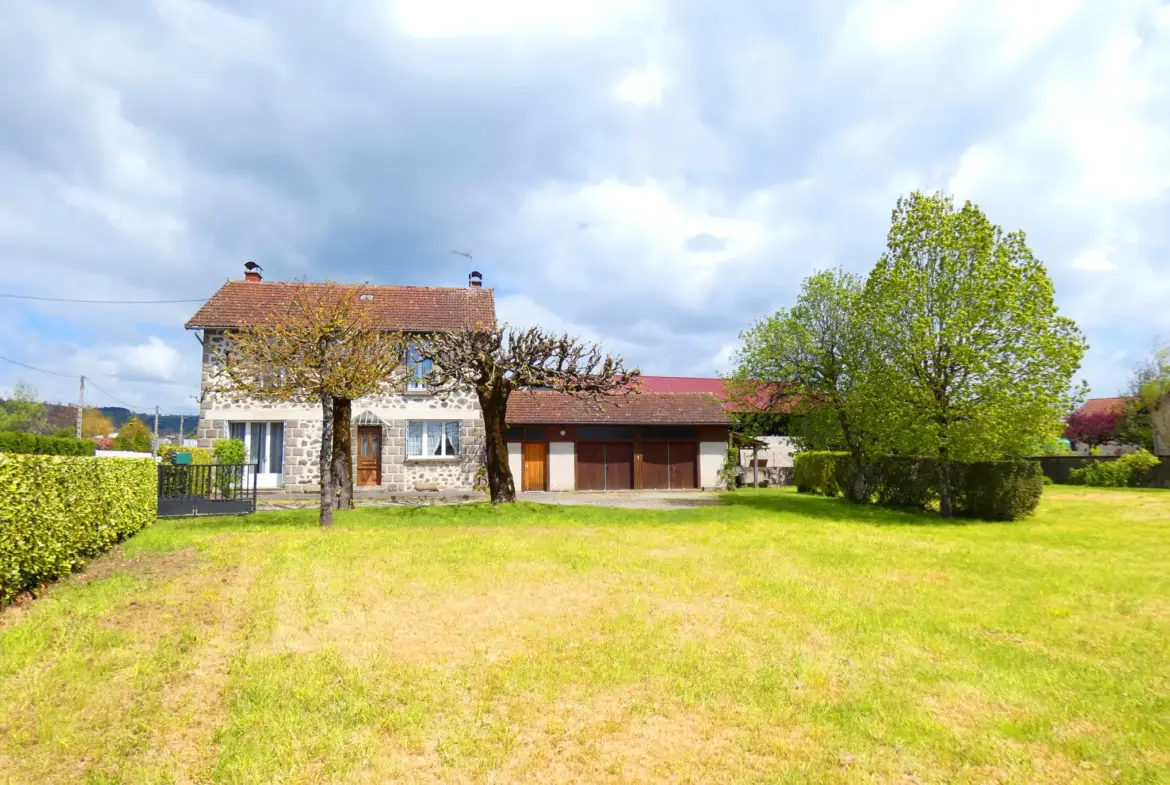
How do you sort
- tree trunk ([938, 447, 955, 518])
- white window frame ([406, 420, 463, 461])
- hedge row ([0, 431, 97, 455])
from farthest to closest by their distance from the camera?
white window frame ([406, 420, 463, 461]) < hedge row ([0, 431, 97, 455]) < tree trunk ([938, 447, 955, 518])

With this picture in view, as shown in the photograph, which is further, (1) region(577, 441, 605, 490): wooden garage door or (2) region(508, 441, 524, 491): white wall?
(1) region(577, 441, 605, 490): wooden garage door

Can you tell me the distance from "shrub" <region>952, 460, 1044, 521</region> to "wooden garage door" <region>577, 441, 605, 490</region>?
43.5 feet

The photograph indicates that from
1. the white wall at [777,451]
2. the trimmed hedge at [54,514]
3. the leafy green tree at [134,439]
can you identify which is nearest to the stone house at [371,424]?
the trimmed hedge at [54,514]

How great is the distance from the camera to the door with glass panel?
76.6 feet

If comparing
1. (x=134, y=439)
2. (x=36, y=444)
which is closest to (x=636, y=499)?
(x=36, y=444)

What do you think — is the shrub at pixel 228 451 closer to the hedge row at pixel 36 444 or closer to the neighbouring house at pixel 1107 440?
the hedge row at pixel 36 444

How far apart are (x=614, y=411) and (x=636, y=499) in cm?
574

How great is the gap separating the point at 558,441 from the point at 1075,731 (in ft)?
72.2

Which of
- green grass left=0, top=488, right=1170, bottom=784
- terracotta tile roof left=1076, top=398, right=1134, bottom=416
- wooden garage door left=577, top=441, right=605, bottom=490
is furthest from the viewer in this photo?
terracotta tile roof left=1076, top=398, right=1134, bottom=416

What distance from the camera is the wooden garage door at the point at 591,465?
Answer: 26.5 meters

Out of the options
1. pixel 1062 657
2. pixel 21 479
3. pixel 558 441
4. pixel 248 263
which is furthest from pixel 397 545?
pixel 248 263

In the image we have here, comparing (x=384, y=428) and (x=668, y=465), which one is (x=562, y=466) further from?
(x=384, y=428)

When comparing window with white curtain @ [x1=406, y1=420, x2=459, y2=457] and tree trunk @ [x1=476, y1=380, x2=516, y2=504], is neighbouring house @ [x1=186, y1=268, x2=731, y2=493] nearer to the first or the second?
window with white curtain @ [x1=406, y1=420, x2=459, y2=457]

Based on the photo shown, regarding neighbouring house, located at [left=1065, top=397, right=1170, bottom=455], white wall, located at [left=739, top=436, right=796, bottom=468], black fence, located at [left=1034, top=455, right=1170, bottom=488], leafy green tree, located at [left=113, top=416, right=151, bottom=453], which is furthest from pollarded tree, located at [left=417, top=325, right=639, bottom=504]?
leafy green tree, located at [left=113, top=416, right=151, bottom=453]
